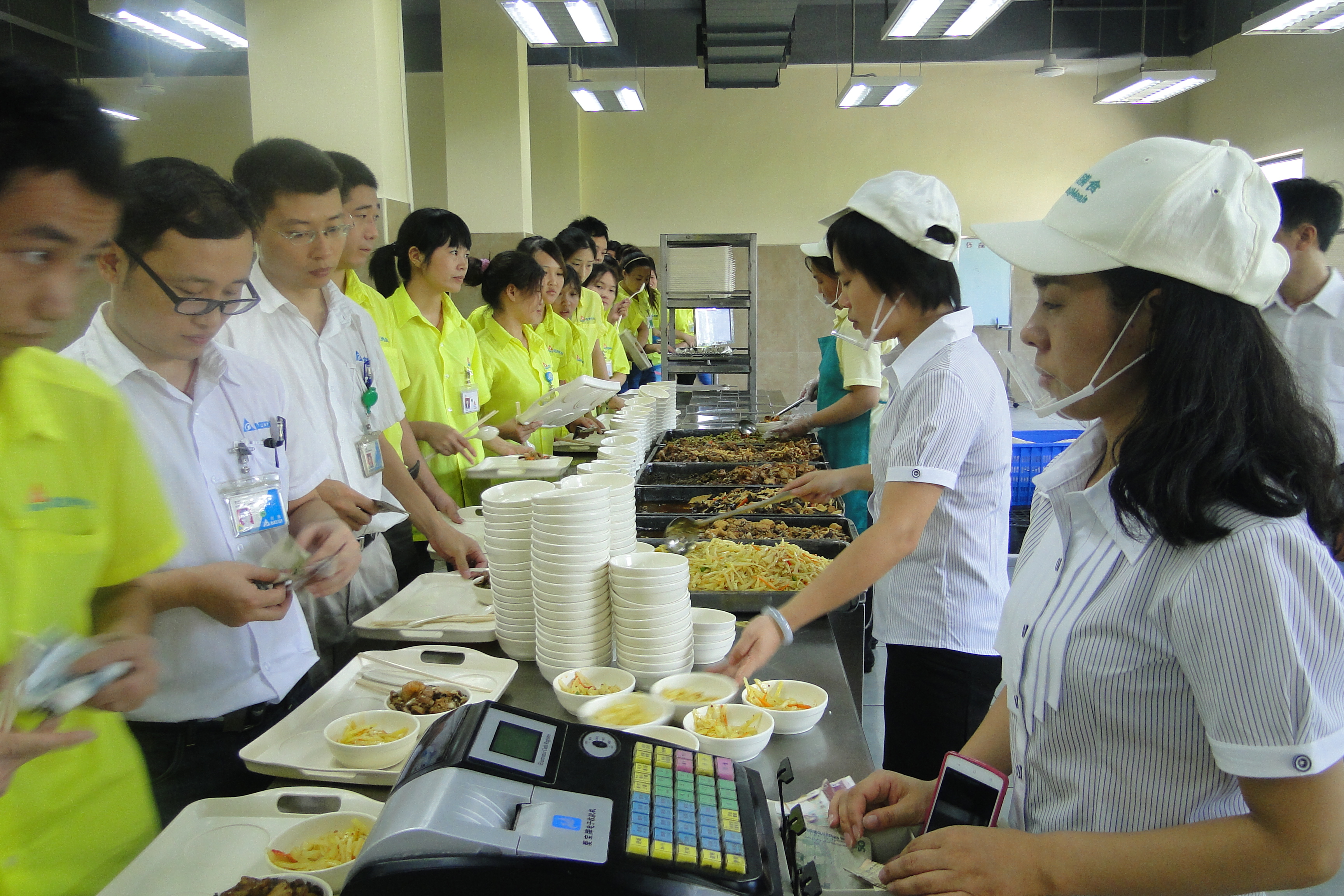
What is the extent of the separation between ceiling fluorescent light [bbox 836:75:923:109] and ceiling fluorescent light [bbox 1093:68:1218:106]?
1.89m

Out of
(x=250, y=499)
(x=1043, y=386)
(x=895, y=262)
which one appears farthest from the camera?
(x=895, y=262)

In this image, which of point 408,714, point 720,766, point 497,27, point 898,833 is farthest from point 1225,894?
point 497,27

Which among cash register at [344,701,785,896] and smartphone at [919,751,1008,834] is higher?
cash register at [344,701,785,896]

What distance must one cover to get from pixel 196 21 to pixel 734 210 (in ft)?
20.6

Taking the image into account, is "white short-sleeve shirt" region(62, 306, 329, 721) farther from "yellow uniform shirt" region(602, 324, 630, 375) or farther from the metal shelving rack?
"yellow uniform shirt" region(602, 324, 630, 375)

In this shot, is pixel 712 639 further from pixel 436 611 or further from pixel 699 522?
pixel 699 522

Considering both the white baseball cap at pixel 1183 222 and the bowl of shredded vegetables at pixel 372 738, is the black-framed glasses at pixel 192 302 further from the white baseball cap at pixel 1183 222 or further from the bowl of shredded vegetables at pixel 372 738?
the white baseball cap at pixel 1183 222

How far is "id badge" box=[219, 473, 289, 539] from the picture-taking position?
62.9 inches

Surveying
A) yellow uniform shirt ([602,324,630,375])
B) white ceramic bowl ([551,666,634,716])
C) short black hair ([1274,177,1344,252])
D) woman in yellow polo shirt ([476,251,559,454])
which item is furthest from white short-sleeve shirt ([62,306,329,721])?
yellow uniform shirt ([602,324,630,375])

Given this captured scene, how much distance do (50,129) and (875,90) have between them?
23.4 ft

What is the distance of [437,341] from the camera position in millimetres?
3596

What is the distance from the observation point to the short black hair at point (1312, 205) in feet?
10.3

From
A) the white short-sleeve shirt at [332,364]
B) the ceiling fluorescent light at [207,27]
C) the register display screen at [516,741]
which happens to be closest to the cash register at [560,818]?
A: the register display screen at [516,741]

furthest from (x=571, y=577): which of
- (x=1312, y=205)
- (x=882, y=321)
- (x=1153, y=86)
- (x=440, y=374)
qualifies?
(x=1153, y=86)
